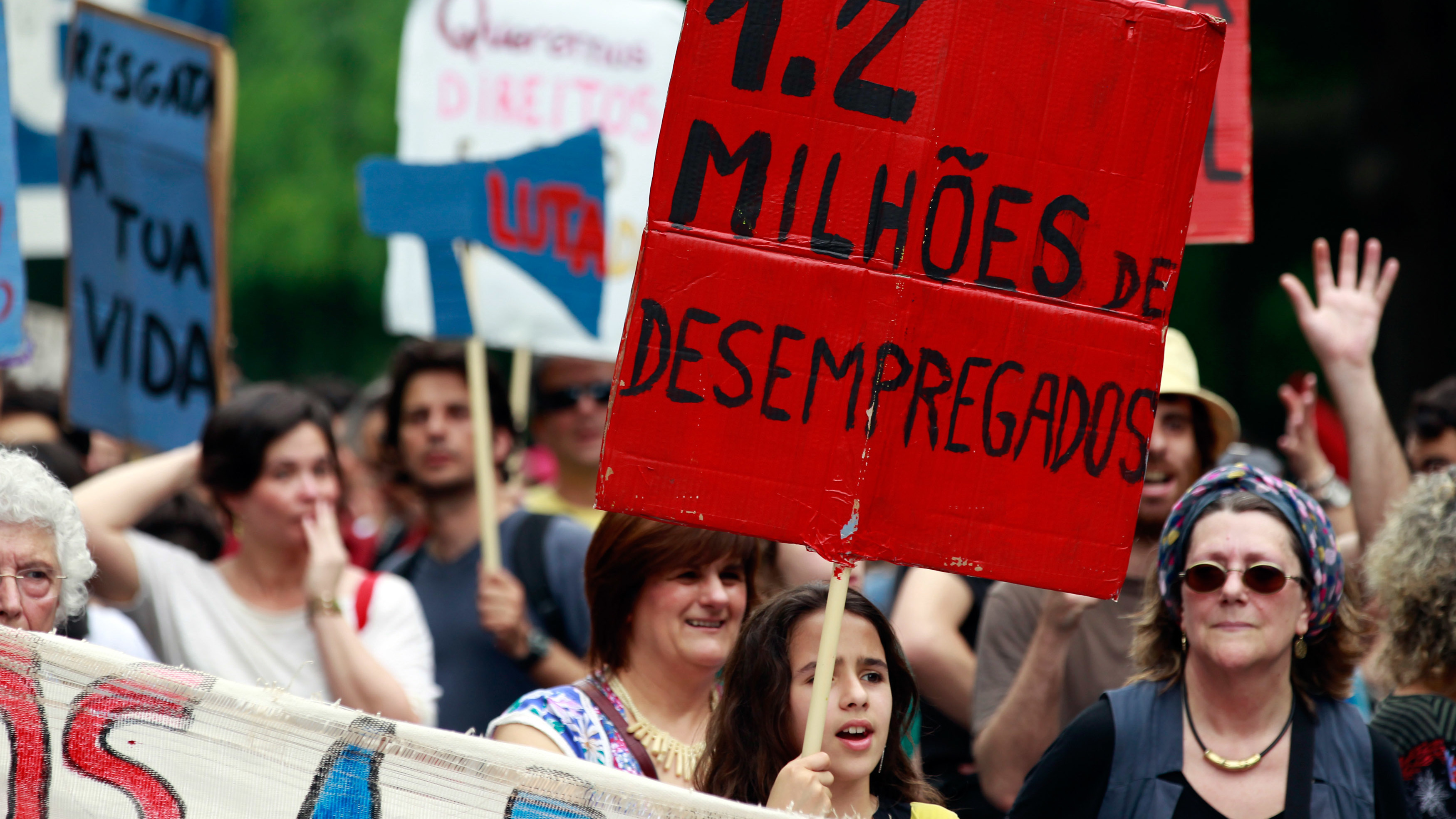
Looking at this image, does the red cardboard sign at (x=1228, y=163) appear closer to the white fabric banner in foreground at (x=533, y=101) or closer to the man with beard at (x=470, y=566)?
the man with beard at (x=470, y=566)

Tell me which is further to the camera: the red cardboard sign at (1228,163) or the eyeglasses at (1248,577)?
the red cardboard sign at (1228,163)

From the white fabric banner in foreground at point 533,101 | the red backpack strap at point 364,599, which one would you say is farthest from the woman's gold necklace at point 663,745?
the white fabric banner in foreground at point 533,101

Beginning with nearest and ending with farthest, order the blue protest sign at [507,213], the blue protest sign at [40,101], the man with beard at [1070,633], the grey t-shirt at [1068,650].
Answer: the man with beard at [1070,633]
the grey t-shirt at [1068,650]
the blue protest sign at [507,213]
the blue protest sign at [40,101]

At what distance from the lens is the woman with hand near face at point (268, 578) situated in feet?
13.0

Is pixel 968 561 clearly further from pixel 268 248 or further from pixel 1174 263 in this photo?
pixel 268 248

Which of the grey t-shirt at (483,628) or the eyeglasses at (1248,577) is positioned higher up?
the eyeglasses at (1248,577)

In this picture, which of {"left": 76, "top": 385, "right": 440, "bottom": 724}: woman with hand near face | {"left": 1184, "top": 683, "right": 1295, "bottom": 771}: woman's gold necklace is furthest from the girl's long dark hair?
{"left": 76, "top": 385, "right": 440, "bottom": 724}: woman with hand near face

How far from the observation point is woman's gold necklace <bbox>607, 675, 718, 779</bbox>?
9.78 ft

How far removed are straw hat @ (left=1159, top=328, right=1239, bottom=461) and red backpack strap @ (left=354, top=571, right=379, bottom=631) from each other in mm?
2113

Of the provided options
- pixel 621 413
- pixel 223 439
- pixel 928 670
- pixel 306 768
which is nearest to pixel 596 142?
pixel 223 439

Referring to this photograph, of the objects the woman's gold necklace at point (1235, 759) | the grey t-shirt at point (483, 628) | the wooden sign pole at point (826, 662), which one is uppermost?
the wooden sign pole at point (826, 662)

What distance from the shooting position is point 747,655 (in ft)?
9.05

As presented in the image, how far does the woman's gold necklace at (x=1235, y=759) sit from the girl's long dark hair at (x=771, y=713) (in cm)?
52

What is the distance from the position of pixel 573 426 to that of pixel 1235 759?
292cm
